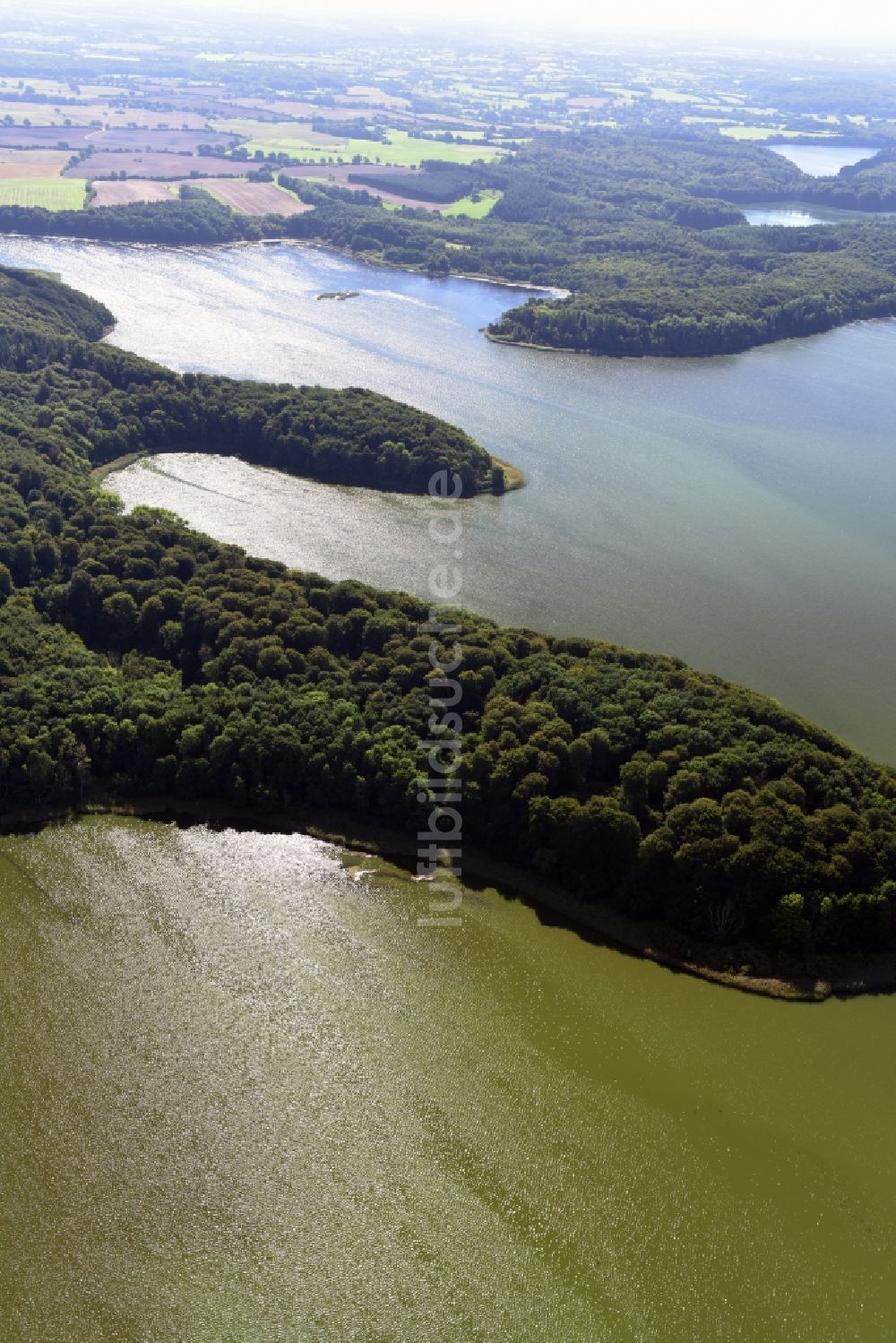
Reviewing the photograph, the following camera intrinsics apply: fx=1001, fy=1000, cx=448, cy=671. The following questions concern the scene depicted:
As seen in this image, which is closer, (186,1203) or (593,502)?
(186,1203)

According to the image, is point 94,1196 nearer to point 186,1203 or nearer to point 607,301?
point 186,1203

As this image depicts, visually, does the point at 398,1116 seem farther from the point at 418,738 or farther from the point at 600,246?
the point at 600,246

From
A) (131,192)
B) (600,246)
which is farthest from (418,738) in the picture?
(131,192)

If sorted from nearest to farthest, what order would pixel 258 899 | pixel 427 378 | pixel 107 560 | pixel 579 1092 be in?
→ pixel 579 1092
pixel 258 899
pixel 107 560
pixel 427 378

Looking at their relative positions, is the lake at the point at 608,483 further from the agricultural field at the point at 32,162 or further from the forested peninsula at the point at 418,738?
the agricultural field at the point at 32,162

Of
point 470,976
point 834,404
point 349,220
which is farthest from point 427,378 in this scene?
point 470,976

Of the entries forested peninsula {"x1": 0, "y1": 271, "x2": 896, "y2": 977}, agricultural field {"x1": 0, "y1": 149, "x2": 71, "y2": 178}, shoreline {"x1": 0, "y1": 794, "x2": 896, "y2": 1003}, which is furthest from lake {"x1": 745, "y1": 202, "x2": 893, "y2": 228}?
shoreline {"x1": 0, "y1": 794, "x2": 896, "y2": 1003}
